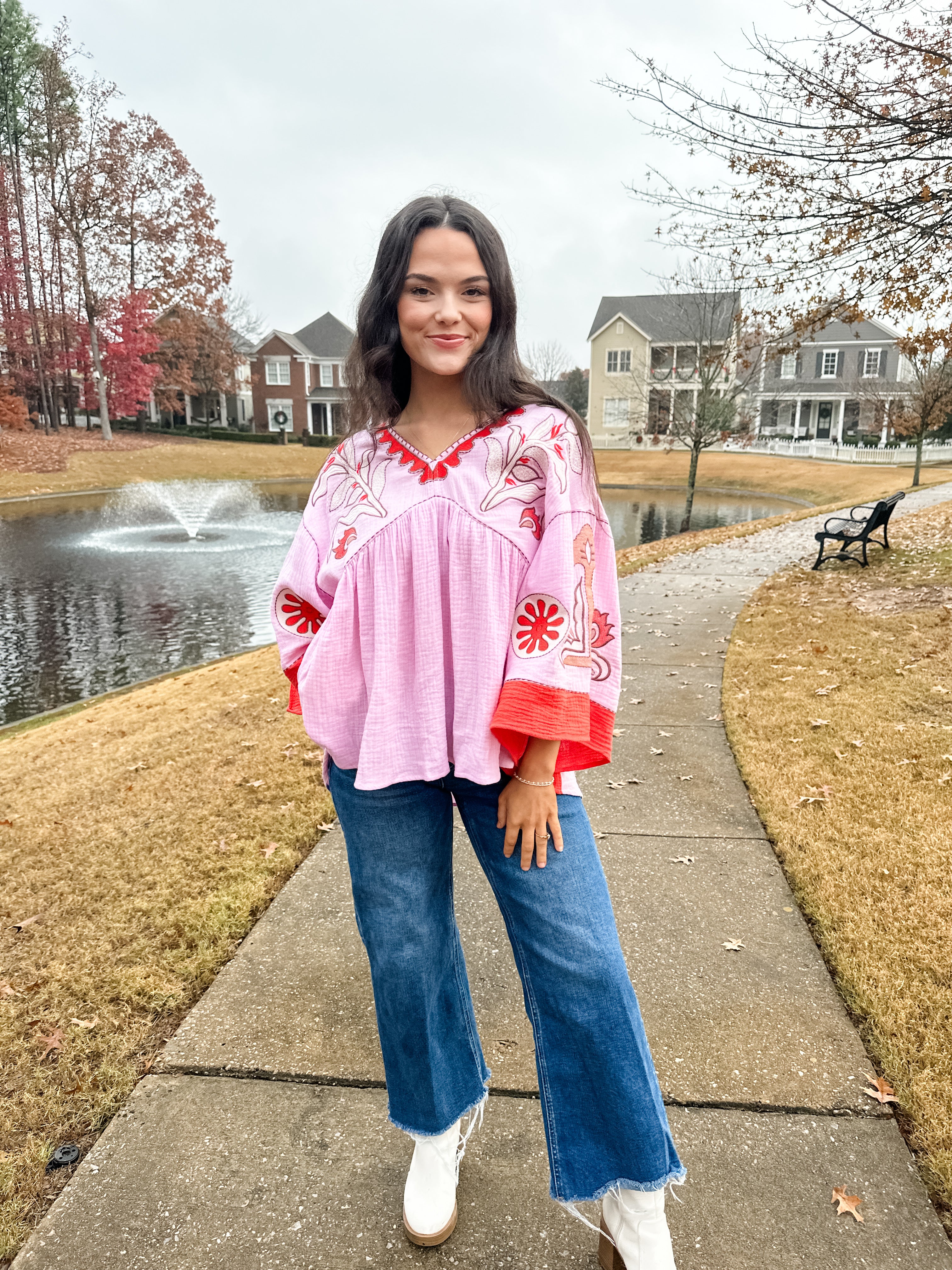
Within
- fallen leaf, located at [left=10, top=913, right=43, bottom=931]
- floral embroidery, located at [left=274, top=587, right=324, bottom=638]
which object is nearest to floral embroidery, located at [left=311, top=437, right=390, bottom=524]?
floral embroidery, located at [left=274, top=587, right=324, bottom=638]

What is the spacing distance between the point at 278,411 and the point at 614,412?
2092cm

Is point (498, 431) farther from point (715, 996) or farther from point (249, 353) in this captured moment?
point (249, 353)

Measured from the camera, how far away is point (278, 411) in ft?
165

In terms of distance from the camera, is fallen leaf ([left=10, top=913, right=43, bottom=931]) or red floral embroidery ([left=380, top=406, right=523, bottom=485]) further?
fallen leaf ([left=10, top=913, right=43, bottom=931])

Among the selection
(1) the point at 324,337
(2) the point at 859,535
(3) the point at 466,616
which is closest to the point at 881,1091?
(3) the point at 466,616

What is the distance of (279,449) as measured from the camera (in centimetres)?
4159

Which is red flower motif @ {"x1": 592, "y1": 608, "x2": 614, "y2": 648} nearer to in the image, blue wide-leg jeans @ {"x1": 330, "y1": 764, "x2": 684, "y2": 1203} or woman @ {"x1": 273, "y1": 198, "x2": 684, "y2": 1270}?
woman @ {"x1": 273, "y1": 198, "x2": 684, "y2": 1270}

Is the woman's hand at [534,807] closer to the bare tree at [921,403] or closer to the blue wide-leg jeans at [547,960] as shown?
the blue wide-leg jeans at [547,960]

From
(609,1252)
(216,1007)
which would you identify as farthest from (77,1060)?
(609,1252)

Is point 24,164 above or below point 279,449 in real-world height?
above

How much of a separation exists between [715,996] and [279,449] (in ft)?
138

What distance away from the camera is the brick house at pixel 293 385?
5022 cm

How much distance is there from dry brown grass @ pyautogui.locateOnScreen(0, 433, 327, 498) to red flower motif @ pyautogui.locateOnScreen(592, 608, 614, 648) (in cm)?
2810

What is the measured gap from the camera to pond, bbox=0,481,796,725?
8.90 meters
